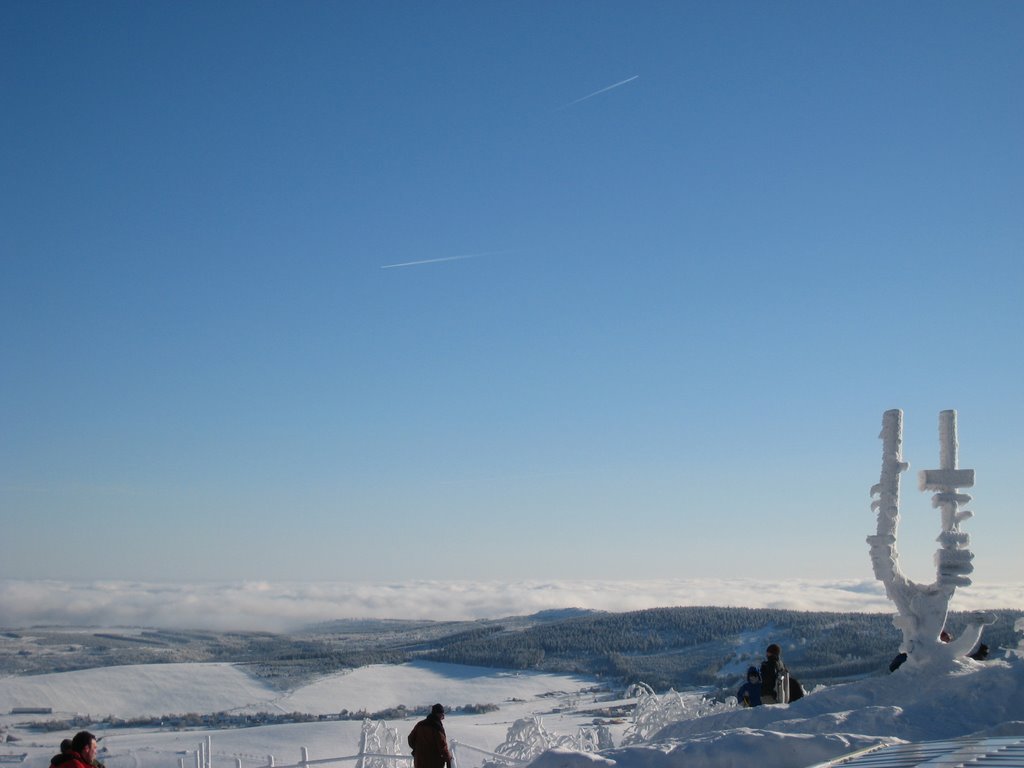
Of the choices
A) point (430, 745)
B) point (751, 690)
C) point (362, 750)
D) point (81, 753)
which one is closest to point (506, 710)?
point (362, 750)

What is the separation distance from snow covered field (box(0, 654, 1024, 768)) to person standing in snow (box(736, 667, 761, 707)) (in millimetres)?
1047

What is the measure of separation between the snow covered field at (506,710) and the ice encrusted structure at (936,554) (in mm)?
444

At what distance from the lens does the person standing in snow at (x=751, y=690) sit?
15312mm

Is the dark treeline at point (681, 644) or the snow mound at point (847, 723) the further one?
the dark treeline at point (681, 644)

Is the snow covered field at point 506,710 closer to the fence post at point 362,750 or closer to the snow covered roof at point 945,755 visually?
the snow covered roof at point 945,755

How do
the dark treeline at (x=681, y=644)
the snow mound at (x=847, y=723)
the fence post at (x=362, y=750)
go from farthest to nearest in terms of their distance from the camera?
the dark treeline at (x=681, y=644), the fence post at (x=362, y=750), the snow mound at (x=847, y=723)

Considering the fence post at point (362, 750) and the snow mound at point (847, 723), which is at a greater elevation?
the snow mound at point (847, 723)

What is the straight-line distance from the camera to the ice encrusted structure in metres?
14.8

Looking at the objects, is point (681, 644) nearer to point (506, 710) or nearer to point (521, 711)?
point (506, 710)

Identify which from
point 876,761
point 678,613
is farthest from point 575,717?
point 678,613

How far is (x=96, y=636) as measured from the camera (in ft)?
509

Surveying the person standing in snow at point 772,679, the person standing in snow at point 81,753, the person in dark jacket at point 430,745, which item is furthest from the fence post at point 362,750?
the person standing in snow at point 81,753

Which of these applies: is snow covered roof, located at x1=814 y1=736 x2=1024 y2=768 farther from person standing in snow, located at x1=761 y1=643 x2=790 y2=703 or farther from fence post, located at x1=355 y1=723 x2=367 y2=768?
fence post, located at x1=355 y1=723 x2=367 y2=768

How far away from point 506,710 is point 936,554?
5829 centimetres
